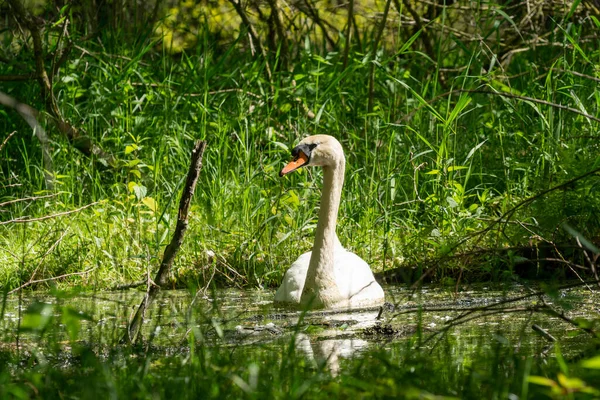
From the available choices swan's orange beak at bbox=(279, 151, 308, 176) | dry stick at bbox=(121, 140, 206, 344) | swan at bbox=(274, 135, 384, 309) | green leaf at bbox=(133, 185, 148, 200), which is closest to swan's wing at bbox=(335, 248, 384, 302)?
swan at bbox=(274, 135, 384, 309)

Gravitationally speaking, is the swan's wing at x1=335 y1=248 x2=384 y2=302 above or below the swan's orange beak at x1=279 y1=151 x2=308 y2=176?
below

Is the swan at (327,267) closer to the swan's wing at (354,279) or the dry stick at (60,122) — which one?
the swan's wing at (354,279)

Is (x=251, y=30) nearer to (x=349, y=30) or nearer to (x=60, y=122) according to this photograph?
(x=349, y=30)

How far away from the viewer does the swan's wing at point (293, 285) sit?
574cm

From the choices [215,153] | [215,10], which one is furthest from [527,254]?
[215,10]

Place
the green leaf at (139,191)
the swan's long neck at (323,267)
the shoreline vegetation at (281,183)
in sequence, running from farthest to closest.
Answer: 1. the green leaf at (139,191)
2. the swan's long neck at (323,267)
3. the shoreline vegetation at (281,183)

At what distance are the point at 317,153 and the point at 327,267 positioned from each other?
0.75 meters

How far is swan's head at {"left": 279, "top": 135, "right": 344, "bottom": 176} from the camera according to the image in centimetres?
Result: 598

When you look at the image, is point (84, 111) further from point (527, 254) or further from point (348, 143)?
point (527, 254)

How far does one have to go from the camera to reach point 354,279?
5801 mm

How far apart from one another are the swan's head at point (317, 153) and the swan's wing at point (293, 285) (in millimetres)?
626

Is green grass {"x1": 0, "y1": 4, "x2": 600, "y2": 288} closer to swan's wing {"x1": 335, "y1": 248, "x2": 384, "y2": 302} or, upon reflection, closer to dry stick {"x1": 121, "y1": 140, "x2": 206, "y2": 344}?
swan's wing {"x1": 335, "y1": 248, "x2": 384, "y2": 302}

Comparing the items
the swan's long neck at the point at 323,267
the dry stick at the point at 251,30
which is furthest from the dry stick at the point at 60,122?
the swan's long neck at the point at 323,267

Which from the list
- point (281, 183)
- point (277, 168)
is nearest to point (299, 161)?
point (281, 183)
